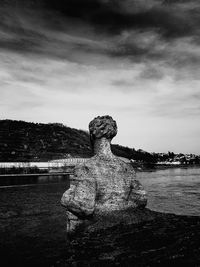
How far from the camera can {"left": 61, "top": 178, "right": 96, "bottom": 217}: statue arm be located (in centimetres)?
466

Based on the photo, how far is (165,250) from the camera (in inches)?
127

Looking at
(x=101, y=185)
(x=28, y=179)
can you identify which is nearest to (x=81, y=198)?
(x=101, y=185)

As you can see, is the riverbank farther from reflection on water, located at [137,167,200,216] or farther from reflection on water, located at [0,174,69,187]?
reflection on water, located at [0,174,69,187]

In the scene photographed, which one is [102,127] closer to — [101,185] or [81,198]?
[101,185]

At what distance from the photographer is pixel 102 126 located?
5.37 meters

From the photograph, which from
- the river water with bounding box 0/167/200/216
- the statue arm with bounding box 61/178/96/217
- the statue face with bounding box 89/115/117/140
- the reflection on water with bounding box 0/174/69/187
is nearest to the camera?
the statue arm with bounding box 61/178/96/217

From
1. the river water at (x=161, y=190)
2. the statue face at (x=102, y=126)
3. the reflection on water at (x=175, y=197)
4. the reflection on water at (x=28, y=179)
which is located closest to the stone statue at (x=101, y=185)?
the statue face at (x=102, y=126)

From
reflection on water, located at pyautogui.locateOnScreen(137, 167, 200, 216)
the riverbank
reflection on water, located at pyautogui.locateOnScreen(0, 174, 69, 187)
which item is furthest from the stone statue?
reflection on water, located at pyautogui.locateOnScreen(0, 174, 69, 187)

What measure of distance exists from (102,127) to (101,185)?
100 cm

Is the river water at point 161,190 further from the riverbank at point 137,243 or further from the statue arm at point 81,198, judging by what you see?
the riverbank at point 137,243

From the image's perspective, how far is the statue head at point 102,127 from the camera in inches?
211

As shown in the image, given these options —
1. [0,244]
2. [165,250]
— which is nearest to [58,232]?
[0,244]

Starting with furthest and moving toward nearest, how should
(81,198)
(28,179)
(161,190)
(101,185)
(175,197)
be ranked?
(28,179)
(161,190)
(175,197)
(101,185)
(81,198)

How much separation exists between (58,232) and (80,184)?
23.2ft
